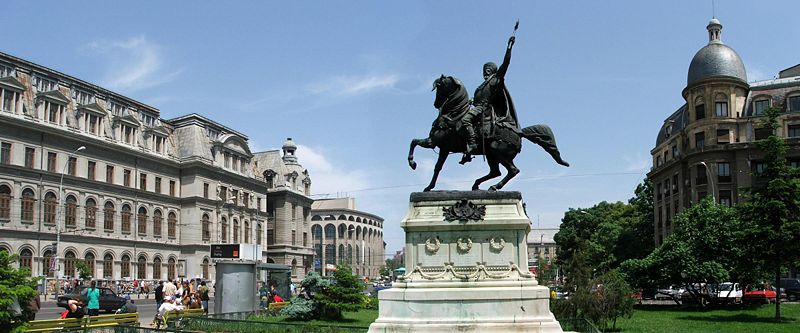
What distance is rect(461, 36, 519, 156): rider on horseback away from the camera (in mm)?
13992

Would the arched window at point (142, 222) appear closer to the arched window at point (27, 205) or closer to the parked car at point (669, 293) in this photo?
the arched window at point (27, 205)

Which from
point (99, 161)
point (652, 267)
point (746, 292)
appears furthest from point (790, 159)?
point (99, 161)

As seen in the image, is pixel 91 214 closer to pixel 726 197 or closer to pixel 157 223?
pixel 157 223

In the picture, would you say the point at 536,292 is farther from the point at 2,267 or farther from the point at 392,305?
the point at 2,267

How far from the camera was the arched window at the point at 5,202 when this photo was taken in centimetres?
5255

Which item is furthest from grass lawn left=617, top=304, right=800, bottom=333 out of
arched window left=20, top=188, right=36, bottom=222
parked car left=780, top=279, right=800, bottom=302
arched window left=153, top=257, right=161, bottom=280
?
arched window left=153, top=257, right=161, bottom=280

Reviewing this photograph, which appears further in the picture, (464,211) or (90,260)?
(90,260)

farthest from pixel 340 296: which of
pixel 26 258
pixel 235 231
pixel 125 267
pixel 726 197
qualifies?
pixel 235 231

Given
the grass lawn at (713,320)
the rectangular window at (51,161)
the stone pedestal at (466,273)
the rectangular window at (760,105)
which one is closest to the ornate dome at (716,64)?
the rectangular window at (760,105)

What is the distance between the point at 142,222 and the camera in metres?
69.2

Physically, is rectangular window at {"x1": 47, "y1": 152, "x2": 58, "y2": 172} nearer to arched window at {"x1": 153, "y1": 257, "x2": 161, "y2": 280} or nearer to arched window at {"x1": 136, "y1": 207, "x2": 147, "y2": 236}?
arched window at {"x1": 136, "y1": 207, "x2": 147, "y2": 236}

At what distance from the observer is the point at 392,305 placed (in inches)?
504

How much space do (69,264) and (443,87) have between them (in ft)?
173

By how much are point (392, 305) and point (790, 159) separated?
57.3m
